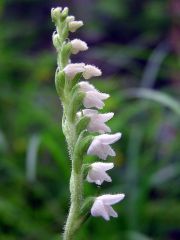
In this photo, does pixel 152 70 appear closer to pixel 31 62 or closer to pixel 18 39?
pixel 31 62

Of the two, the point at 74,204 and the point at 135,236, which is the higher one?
the point at 135,236

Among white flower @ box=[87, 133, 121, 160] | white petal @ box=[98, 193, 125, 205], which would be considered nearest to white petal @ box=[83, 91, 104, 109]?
white flower @ box=[87, 133, 121, 160]

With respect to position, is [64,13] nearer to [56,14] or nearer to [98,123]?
[56,14]

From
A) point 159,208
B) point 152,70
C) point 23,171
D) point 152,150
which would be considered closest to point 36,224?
point 23,171

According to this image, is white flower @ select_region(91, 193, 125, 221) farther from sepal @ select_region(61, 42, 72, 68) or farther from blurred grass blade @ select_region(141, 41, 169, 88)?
blurred grass blade @ select_region(141, 41, 169, 88)

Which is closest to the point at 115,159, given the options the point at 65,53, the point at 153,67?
the point at 153,67

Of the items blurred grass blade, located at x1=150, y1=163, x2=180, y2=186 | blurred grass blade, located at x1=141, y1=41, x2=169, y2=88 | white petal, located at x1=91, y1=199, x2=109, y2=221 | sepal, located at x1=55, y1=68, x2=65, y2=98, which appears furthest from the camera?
blurred grass blade, located at x1=141, y1=41, x2=169, y2=88

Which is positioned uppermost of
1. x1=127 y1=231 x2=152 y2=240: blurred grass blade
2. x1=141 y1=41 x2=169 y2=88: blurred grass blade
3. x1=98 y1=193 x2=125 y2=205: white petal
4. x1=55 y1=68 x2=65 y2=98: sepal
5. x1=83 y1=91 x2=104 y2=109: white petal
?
x1=141 y1=41 x2=169 y2=88: blurred grass blade

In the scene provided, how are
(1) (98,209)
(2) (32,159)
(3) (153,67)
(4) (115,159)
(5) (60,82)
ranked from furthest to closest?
(3) (153,67)
(4) (115,159)
(2) (32,159)
(5) (60,82)
(1) (98,209)

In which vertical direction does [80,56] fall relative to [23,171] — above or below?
above
